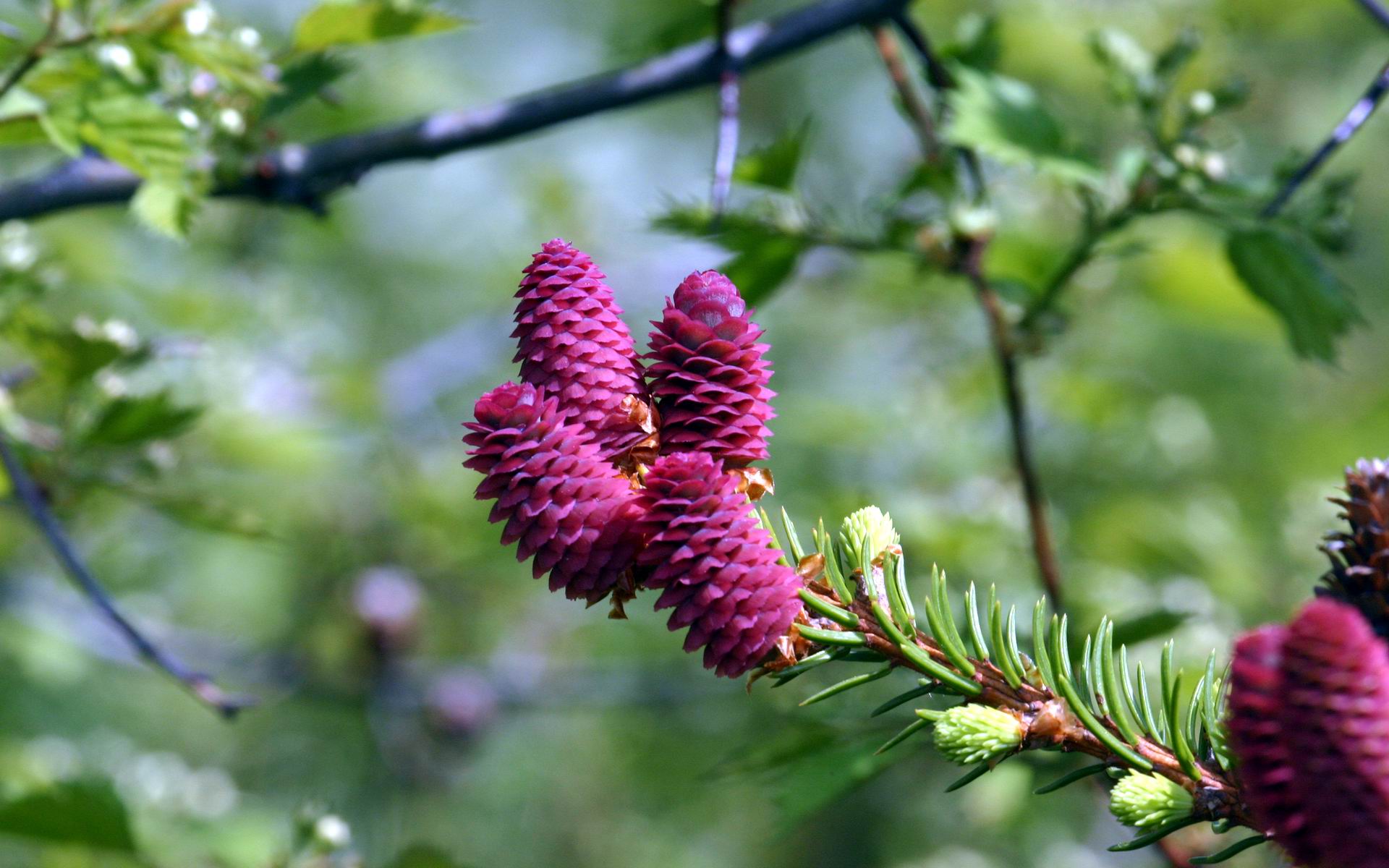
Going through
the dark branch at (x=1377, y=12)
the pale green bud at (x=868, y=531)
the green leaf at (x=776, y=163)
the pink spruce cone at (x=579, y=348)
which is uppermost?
the dark branch at (x=1377, y=12)

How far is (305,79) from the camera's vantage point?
4.37 ft

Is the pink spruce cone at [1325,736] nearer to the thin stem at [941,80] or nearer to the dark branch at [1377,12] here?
the dark branch at [1377,12]

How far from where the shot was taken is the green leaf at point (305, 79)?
130cm

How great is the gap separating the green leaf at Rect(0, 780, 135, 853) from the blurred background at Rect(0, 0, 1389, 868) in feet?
0.08

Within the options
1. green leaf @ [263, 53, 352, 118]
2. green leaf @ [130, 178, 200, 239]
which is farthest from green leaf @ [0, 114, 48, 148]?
green leaf @ [263, 53, 352, 118]

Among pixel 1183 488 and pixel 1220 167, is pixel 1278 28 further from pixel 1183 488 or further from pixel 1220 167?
pixel 1220 167

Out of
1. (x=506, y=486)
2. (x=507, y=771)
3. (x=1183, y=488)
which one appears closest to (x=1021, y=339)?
(x=506, y=486)

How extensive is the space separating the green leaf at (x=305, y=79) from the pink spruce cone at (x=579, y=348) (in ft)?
2.33

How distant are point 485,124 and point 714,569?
0.81 metres

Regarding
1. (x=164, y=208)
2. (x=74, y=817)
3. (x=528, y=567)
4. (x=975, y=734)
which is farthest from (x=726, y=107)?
(x=528, y=567)

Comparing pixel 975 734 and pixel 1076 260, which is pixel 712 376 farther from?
pixel 1076 260

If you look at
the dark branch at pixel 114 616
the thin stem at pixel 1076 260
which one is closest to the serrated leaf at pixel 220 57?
the dark branch at pixel 114 616

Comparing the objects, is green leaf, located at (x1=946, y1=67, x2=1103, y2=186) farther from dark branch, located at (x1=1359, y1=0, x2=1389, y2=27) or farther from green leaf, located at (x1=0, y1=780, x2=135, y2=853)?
green leaf, located at (x1=0, y1=780, x2=135, y2=853)

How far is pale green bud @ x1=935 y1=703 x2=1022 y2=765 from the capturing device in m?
0.66
